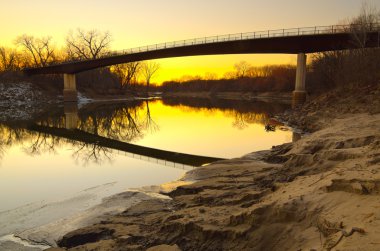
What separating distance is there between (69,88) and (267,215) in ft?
245

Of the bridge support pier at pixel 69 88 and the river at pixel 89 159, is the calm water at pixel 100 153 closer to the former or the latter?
→ the river at pixel 89 159

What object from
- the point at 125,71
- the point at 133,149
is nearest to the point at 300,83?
the point at 133,149

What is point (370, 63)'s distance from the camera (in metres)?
36.2

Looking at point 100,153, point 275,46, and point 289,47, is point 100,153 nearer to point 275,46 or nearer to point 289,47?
point 275,46

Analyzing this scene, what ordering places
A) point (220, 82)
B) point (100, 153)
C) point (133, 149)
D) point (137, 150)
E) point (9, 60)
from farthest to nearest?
point (220, 82), point (9, 60), point (133, 149), point (137, 150), point (100, 153)

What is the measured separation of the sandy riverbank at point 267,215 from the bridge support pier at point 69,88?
69.0 metres

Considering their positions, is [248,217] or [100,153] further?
[100,153]

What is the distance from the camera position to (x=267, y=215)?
291 inches

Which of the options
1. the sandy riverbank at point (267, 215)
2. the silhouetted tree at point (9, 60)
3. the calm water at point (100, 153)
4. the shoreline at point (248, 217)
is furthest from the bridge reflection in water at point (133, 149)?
the silhouetted tree at point (9, 60)

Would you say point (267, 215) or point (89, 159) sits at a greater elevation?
point (267, 215)

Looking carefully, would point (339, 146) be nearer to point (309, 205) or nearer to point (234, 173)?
point (234, 173)

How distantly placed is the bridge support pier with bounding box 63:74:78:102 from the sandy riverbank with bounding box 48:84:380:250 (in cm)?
6896

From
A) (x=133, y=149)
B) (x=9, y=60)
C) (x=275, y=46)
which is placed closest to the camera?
(x=133, y=149)

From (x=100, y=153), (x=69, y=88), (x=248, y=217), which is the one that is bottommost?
(x=100, y=153)
